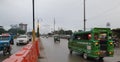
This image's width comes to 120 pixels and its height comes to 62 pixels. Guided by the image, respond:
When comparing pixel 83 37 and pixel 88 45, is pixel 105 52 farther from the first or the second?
pixel 83 37

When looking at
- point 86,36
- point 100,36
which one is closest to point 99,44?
point 100,36

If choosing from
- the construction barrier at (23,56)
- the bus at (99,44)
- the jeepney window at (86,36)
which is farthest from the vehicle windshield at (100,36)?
the construction barrier at (23,56)

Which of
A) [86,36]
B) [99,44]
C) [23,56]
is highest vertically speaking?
[86,36]

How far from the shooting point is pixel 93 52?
55.7ft

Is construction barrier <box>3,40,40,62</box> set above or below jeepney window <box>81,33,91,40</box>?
below

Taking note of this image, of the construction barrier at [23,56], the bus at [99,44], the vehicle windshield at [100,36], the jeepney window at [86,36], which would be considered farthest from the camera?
the jeepney window at [86,36]

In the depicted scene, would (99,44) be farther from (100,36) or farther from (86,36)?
(86,36)

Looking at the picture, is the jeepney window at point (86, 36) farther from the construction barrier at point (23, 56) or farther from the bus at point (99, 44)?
the construction barrier at point (23, 56)

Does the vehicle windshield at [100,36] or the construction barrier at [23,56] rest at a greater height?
the vehicle windshield at [100,36]

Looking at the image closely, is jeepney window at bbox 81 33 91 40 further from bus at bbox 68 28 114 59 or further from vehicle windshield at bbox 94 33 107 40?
vehicle windshield at bbox 94 33 107 40

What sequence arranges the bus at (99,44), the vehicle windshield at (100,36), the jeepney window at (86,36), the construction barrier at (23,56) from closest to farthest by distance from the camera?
the construction barrier at (23,56) < the bus at (99,44) < the vehicle windshield at (100,36) < the jeepney window at (86,36)

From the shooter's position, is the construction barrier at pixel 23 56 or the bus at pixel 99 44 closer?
the construction barrier at pixel 23 56

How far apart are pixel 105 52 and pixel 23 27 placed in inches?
6306

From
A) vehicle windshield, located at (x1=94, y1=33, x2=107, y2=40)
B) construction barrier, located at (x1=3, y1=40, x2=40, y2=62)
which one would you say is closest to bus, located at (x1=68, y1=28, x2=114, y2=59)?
vehicle windshield, located at (x1=94, y1=33, x2=107, y2=40)
